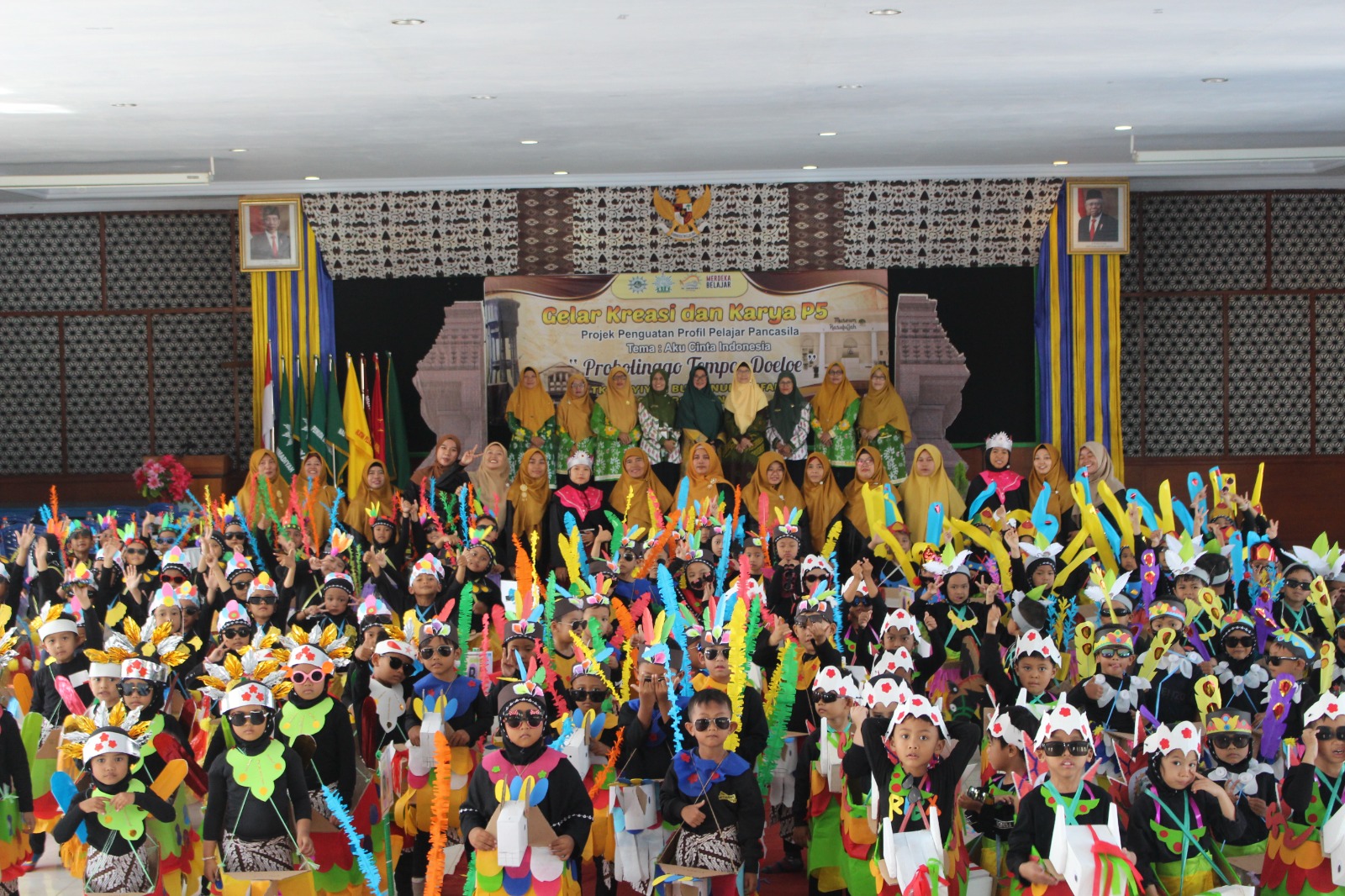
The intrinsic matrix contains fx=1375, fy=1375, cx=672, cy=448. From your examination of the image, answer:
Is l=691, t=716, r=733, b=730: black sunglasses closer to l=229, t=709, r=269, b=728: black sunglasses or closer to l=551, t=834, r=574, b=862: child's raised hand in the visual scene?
l=551, t=834, r=574, b=862: child's raised hand

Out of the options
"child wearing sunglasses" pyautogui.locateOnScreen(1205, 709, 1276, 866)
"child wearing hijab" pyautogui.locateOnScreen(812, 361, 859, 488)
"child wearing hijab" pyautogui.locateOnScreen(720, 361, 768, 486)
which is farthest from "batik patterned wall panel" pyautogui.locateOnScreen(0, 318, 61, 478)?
"child wearing sunglasses" pyautogui.locateOnScreen(1205, 709, 1276, 866)

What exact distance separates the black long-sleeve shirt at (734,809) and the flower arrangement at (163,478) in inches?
295

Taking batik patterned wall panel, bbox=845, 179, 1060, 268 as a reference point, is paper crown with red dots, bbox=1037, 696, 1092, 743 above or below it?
below

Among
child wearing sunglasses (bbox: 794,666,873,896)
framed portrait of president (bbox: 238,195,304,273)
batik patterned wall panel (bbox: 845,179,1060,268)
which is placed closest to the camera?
child wearing sunglasses (bbox: 794,666,873,896)

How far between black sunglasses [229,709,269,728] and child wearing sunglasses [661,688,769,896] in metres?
1.29

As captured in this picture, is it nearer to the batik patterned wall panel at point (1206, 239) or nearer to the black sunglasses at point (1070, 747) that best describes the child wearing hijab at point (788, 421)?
the batik patterned wall panel at point (1206, 239)

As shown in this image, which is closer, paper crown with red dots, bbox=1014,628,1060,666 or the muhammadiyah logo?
paper crown with red dots, bbox=1014,628,1060,666

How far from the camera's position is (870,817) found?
13.8ft

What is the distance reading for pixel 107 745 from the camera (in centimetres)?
430

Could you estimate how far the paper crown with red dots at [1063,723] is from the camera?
402cm

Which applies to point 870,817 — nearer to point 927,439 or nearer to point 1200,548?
point 1200,548

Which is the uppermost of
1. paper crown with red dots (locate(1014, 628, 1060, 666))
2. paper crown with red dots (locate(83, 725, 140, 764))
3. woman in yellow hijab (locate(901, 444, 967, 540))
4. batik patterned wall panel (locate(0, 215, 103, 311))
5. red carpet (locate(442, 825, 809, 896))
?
batik patterned wall panel (locate(0, 215, 103, 311))

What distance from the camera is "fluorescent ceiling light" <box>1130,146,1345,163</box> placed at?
7969 millimetres

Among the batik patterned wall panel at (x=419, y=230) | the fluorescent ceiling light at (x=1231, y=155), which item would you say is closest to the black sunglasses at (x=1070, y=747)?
the fluorescent ceiling light at (x=1231, y=155)
